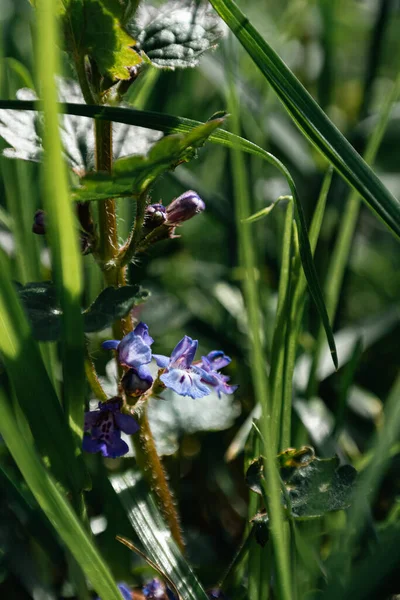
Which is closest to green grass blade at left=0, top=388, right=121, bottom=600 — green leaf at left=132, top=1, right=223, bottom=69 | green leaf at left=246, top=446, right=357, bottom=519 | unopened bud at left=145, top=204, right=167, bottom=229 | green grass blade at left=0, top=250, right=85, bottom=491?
green grass blade at left=0, top=250, right=85, bottom=491

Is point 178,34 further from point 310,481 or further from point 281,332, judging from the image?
point 310,481

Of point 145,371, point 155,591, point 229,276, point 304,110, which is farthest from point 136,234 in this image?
point 229,276

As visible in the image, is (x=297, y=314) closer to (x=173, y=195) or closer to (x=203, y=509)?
(x=203, y=509)

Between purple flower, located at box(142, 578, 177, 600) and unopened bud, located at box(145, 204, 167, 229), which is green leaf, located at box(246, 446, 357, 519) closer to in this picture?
purple flower, located at box(142, 578, 177, 600)

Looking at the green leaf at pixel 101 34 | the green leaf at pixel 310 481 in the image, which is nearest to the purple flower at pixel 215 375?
the green leaf at pixel 310 481

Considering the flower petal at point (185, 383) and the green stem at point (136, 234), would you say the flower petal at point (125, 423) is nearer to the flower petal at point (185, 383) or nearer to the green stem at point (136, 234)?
the flower petal at point (185, 383)
